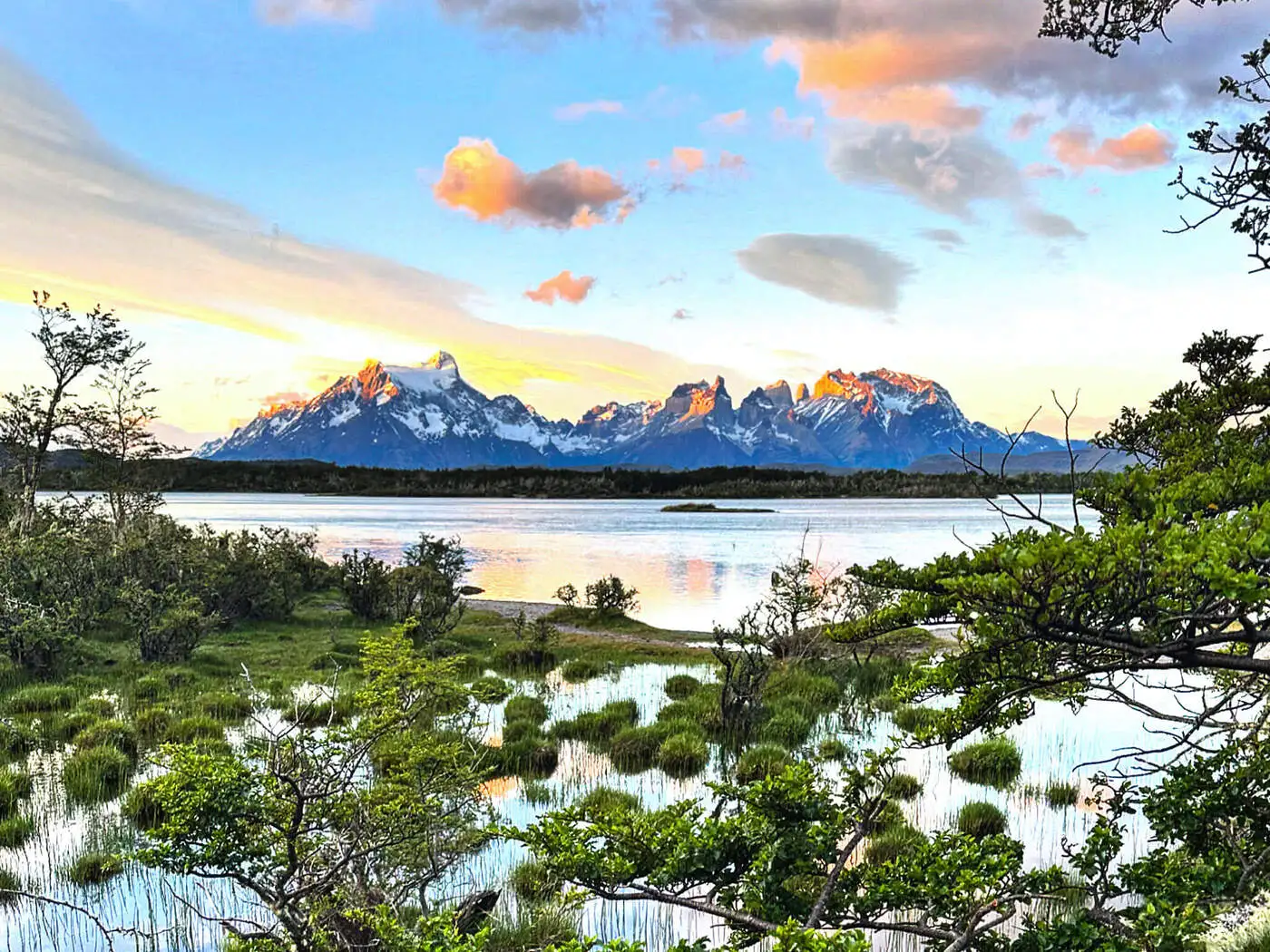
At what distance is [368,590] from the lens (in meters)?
25.4

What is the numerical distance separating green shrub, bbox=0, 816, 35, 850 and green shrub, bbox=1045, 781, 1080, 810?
12.3 m

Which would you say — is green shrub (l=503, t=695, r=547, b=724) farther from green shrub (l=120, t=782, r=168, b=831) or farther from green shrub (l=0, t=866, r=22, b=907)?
green shrub (l=0, t=866, r=22, b=907)

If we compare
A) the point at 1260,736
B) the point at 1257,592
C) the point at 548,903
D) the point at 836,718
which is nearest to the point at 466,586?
the point at 836,718

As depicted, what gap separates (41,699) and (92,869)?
755 centimetres

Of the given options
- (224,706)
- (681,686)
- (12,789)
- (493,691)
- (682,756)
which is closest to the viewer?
(12,789)

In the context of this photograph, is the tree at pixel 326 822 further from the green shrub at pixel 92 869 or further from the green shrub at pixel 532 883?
the green shrub at pixel 92 869

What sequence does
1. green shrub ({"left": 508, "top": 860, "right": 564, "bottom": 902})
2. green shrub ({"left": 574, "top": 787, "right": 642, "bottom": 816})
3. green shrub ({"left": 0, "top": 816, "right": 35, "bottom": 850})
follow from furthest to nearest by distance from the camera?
green shrub ({"left": 574, "top": 787, "right": 642, "bottom": 816}), green shrub ({"left": 0, "top": 816, "right": 35, "bottom": 850}), green shrub ({"left": 508, "top": 860, "right": 564, "bottom": 902})

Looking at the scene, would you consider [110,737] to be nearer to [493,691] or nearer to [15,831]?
[15,831]

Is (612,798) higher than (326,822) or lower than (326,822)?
lower

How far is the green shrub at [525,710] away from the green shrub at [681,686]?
2786mm

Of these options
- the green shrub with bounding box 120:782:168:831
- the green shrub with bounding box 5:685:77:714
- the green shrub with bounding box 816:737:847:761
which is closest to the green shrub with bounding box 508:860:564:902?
the green shrub with bounding box 120:782:168:831

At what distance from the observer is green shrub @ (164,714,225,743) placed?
11703mm

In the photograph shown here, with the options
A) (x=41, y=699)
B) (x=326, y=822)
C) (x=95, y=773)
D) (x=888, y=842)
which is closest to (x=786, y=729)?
(x=888, y=842)

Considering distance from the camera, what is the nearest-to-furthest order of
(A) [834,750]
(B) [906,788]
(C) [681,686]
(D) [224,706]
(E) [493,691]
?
(B) [906,788] < (A) [834,750] < (D) [224,706] < (E) [493,691] < (C) [681,686]
